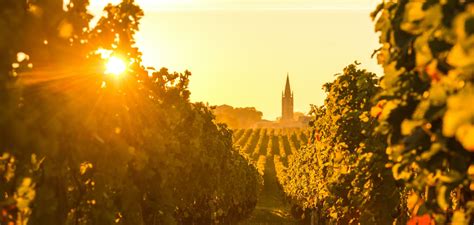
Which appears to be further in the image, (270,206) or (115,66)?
(270,206)

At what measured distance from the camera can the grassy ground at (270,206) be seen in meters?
41.7

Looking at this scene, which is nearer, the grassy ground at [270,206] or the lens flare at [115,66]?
the lens flare at [115,66]

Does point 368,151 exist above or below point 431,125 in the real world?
above

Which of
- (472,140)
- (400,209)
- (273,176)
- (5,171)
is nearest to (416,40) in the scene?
(472,140)

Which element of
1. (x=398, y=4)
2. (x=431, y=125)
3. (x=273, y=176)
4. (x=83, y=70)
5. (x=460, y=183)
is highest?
(x=273, y=176)

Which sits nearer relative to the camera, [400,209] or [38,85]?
[38,85]

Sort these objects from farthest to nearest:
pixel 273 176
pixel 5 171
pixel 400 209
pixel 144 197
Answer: pixel 273 176, pixel 400 209, pixel 144 197, pixel 5 171

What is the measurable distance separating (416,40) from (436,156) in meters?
1.10

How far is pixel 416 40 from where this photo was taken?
18.0 ft

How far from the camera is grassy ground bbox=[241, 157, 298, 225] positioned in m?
41.7

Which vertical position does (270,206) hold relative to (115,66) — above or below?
above

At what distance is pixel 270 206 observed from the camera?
61125 mm

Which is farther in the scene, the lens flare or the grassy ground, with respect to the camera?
the grassy ground

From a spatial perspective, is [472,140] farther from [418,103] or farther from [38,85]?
[38,85]
